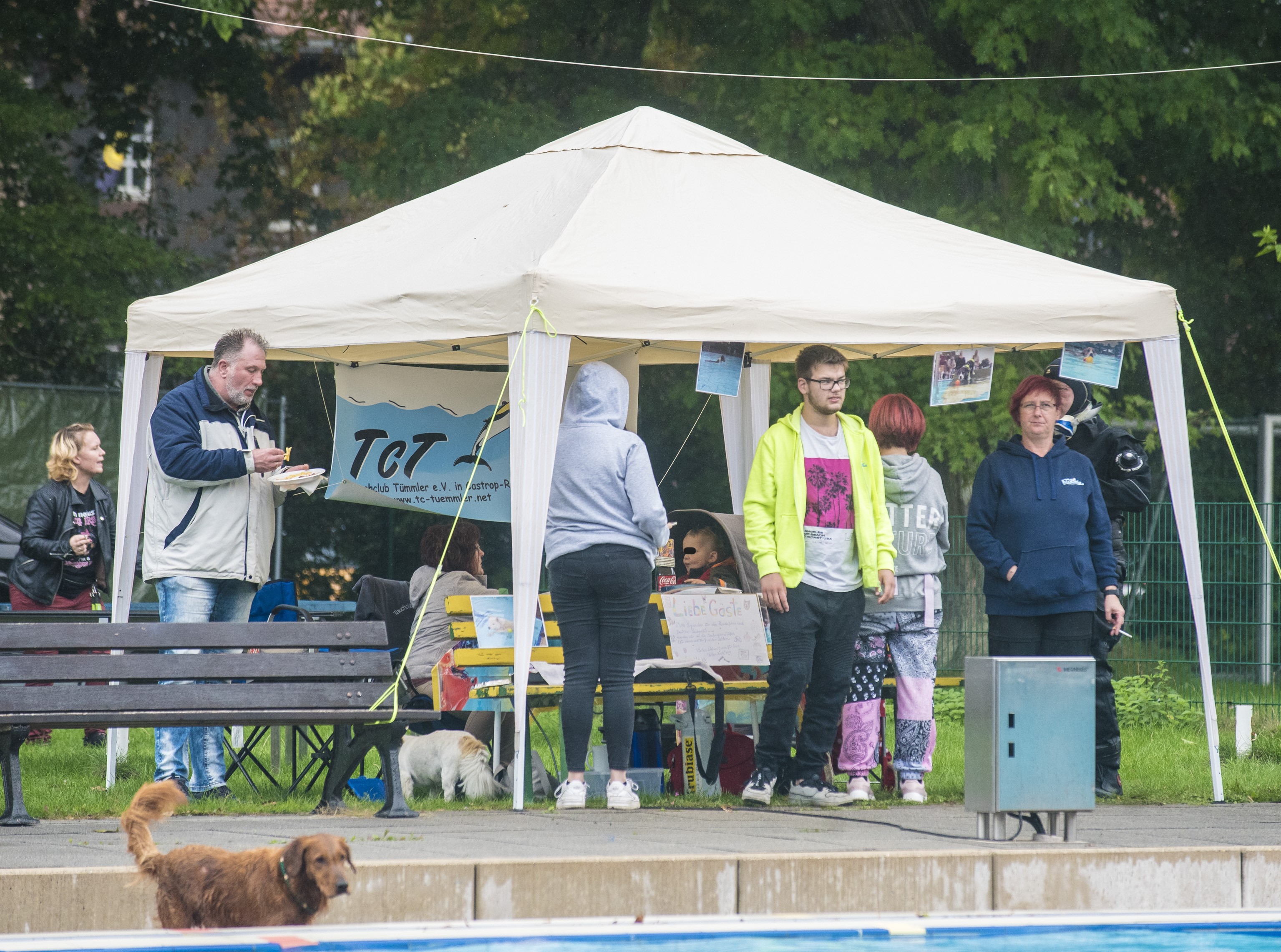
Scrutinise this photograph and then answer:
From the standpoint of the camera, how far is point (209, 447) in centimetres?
726

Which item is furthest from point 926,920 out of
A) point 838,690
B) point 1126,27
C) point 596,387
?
point 1126,27

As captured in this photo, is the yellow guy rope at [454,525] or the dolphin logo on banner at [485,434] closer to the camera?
the yellow guy rope at [454,525]

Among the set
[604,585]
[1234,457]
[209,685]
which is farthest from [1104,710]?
[209,685]

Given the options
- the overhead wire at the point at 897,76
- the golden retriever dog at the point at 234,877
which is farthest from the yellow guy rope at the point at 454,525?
the overhead wire at the point at 897,76

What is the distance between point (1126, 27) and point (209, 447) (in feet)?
30.9

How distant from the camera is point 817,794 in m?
7.24

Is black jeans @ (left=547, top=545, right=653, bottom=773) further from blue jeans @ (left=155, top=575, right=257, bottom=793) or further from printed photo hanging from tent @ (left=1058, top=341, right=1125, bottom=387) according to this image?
printed photo hanging from tent @ (left=1058, top=341, right=1125, bottom=387)

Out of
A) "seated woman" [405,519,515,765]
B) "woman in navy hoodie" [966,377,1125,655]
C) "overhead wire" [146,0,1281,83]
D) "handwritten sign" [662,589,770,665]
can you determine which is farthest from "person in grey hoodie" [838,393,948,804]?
"overhead wire" [146,0,1281,83]

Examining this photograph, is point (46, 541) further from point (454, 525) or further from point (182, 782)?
point (454, 525)

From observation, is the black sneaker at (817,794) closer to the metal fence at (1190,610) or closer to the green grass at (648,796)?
the green grass at (648,796)

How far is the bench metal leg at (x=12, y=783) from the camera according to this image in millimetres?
6273

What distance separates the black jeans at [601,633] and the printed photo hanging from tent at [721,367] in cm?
109

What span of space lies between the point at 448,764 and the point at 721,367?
87.4 inches

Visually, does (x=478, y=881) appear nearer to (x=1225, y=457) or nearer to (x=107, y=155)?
(x=1225, y=457)
